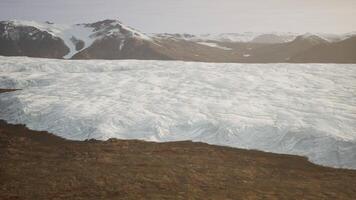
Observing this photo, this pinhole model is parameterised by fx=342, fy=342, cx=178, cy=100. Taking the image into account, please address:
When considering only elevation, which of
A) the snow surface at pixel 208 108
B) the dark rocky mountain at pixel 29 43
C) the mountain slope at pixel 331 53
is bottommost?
the dark rocky mountain at pixel 29 43

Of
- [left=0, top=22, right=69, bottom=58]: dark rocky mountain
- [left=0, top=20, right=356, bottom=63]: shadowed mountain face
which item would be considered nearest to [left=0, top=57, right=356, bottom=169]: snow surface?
[left=0, top=20, right=356, bottom=63]: shadowed mountain face

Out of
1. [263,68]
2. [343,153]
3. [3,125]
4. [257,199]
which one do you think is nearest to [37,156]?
[3,125]

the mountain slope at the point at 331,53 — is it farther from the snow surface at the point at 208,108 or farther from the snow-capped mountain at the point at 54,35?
the snow surface at the point at 208,108

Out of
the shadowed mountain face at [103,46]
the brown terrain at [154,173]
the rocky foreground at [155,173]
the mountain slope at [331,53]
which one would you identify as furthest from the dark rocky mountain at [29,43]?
the rocky foreground at [155,173]

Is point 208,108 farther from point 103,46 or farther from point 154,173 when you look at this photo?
point 103,46

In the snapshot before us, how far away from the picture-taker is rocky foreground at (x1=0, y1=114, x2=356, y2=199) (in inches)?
460

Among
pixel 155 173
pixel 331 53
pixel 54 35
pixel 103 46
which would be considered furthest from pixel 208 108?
pixel 54 35

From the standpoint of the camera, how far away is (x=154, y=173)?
13.4 meters

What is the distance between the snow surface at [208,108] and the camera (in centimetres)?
1792

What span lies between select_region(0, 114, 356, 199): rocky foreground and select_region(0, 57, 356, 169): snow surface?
1499mm

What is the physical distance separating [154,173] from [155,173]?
4 cm

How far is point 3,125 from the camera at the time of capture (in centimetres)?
2042

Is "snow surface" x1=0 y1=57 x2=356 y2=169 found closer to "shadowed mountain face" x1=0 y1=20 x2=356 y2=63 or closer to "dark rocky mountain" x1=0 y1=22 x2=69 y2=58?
"shadowed mountain face" x1=0 y1=20 x2=356 y2=63

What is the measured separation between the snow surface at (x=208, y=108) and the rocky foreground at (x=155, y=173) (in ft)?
4.92
